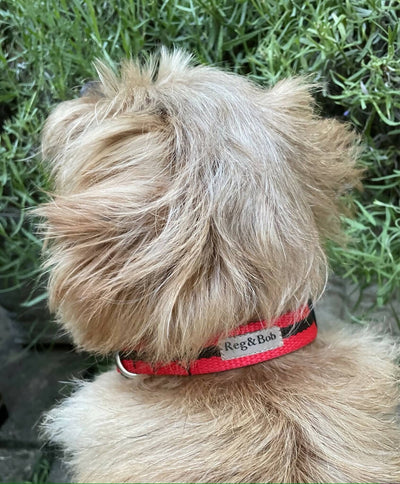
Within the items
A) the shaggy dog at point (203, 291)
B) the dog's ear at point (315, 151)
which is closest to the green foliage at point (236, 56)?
the dog's ear at point (315, 151)

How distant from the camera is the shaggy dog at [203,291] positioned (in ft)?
2.48

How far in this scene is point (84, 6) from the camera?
1.23m

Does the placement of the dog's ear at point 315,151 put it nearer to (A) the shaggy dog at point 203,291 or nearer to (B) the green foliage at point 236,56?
(A) the shaggy dog at point 203,291

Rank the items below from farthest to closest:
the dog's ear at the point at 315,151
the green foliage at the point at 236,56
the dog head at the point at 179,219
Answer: the green foliage at the point at 236,56 → the dog's ear at the point at 315,151 → the dog head at the point at 179,219

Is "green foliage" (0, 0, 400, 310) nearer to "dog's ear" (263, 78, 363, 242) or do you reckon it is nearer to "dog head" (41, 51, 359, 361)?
"dog's ear" (263, 78, 363, 242)

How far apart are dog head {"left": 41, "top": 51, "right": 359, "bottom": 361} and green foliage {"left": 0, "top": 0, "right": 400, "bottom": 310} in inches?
13.2

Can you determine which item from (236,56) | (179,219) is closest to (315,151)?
(179,219)

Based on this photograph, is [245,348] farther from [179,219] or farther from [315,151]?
[315,151]

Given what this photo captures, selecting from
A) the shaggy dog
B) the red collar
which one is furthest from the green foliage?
the red collar

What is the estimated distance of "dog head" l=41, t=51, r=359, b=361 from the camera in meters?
0.75

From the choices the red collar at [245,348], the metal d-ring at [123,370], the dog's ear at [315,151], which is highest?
the dog's ear at [315,151]

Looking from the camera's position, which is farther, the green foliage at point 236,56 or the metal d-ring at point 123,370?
the green foliage at point 236,56

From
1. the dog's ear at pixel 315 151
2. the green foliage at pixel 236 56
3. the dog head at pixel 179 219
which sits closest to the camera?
the dog head at pixel 179 219

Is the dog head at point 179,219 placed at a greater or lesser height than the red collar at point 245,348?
greater
